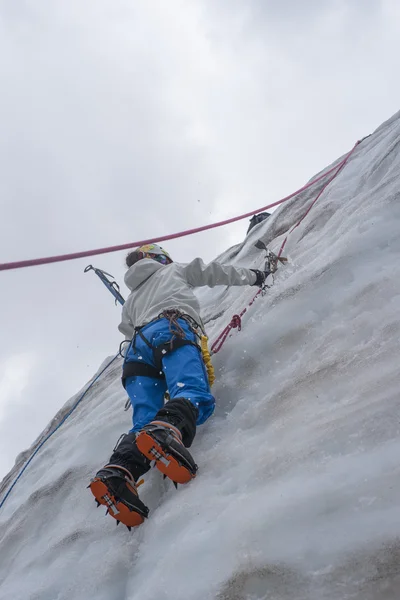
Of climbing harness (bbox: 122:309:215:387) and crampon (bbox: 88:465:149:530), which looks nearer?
crampon (bbox: 88:465:149:530)

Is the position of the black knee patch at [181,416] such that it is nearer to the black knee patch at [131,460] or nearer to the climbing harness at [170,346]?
the black knee patch at [131,460]

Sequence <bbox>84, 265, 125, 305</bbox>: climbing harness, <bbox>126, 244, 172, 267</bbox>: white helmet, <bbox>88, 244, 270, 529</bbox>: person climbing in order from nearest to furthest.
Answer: <bbox>88, 244, 270, 529</bbox>: person climbing
<bbox>126, 244, 172, 267</bbox>: white helmet
<bbox>84, 265, 125, 305</bbox>: climbing harness

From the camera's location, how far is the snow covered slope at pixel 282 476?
1630 mm

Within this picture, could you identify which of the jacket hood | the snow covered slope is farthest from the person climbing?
the snow covered slope

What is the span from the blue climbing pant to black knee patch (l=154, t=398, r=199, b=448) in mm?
83

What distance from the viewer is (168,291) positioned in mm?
3533

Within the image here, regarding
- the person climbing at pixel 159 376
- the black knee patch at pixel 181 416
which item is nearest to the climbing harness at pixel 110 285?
the person climbing at pixel 159 376

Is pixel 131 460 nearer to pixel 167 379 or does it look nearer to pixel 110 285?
pixel 167 379

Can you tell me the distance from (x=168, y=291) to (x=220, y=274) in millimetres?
571

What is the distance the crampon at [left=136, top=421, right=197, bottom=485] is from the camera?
2.24 m

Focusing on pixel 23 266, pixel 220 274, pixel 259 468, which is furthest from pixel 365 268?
pixel 23 266

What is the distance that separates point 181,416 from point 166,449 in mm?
250

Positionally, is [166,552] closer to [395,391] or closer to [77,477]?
[395,391]

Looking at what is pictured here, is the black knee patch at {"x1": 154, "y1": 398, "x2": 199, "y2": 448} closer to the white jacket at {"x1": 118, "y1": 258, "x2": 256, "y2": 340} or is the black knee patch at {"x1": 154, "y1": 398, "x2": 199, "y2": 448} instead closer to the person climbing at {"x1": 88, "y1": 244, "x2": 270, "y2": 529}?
the person climbing at {"x1": 88, "y1": 244, "x2": 270, "y2": 529}
